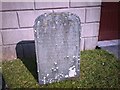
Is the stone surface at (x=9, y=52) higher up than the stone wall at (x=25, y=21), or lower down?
lower down

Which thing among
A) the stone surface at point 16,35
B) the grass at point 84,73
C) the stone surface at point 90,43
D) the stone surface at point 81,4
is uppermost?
the stone surface at point 81,4

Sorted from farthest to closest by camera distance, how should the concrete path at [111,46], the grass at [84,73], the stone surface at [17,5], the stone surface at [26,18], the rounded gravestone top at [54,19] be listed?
1. the concrete path at [111,46]
2. the stone surface at [26,18]
3. the stone surface at [17,5]
4. the grass at [84,73]
5. the rounded gravestone top at [54,19]

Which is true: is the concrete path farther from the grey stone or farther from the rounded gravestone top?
the grey stone

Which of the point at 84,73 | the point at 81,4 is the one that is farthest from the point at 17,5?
the point at 84,73

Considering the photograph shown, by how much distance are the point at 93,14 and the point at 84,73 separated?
117 centimetres

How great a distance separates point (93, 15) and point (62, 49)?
4.10 feet

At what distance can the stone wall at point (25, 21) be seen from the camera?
344cm

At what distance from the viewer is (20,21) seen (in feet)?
11.5

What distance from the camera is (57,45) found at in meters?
2.85

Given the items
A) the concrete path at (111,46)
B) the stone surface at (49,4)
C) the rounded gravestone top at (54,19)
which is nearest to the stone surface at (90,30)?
the concrete path at (111,46)

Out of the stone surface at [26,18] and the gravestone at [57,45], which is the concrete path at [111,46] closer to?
the gravestone at [57,45]

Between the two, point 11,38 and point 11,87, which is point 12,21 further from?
point 11,87

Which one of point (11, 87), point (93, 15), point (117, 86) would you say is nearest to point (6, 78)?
point (11, 87)

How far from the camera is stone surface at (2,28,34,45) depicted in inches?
139
